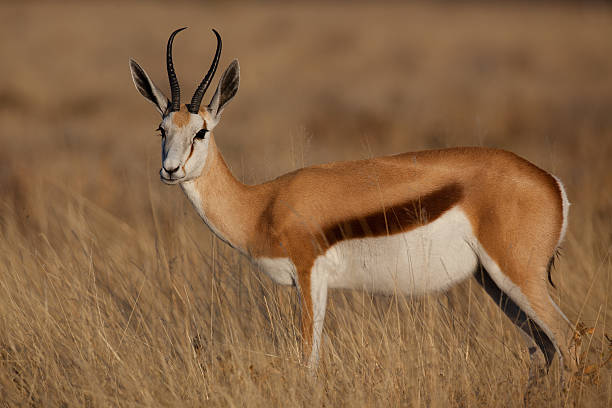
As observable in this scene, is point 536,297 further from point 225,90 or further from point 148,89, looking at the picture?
point 148,89

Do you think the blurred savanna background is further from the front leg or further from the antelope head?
the antelope head

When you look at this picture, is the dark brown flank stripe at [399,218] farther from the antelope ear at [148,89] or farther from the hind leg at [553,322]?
the antelope ear at [148,89]

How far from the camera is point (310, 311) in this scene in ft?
15.7

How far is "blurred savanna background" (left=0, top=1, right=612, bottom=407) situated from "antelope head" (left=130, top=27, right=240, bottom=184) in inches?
35.0

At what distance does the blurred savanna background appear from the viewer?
4570 millimetres

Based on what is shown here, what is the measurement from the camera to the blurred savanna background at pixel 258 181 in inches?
180

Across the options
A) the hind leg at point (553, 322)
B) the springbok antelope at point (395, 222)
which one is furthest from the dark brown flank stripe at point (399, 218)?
the hind leg at point (553, 322)

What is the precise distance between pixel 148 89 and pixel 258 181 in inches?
65.3

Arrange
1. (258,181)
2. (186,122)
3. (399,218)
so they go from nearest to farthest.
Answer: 1. (399,218)
2. (186,122)
3. (258,181)

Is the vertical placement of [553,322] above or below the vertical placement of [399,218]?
below

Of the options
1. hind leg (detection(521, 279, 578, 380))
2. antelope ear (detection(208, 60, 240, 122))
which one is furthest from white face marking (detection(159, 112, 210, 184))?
hind leg (detection(521, 279, 578, 380))

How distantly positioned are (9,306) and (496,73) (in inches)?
771

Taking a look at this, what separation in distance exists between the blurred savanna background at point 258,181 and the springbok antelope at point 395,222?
10.7 inches

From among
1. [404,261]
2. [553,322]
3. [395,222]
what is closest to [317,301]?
[404,261]
